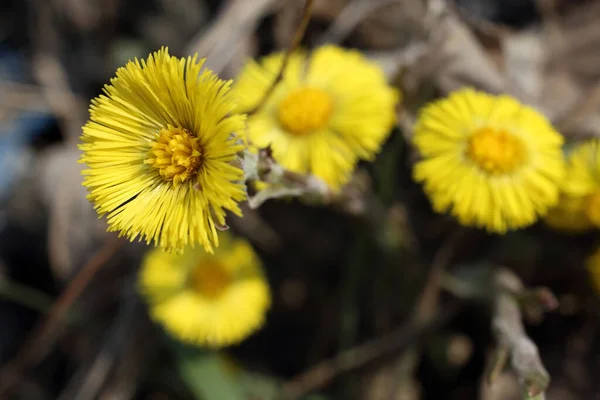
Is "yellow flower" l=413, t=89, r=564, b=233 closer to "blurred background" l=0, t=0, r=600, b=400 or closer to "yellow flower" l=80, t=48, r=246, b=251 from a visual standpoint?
"blurred background" l=0, t=0, r=600, b=400

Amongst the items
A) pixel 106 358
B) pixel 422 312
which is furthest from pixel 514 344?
pixel 106 358

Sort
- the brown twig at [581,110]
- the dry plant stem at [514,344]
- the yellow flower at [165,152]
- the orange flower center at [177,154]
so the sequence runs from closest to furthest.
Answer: the yellow flower at [165,152]
the orange flower center at [177,154]
the dry plant stem at [514,344]
the brown twig at [581,110]

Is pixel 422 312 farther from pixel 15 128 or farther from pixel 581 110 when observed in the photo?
pixel 15 128

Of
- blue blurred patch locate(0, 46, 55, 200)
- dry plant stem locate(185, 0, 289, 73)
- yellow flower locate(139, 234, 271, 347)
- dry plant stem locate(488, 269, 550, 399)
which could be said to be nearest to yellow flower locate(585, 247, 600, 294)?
dry plant stem locate(488, 269, 550, 399)

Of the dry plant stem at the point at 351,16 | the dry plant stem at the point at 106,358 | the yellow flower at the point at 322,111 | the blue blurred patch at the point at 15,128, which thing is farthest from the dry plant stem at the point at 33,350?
the dry plant stem at the point at 351,16

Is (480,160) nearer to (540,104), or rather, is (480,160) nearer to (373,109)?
(373,109)

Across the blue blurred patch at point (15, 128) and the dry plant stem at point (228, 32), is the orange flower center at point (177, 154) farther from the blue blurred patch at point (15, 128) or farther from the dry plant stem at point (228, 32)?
the blue blurred patch at point (15, 128)
